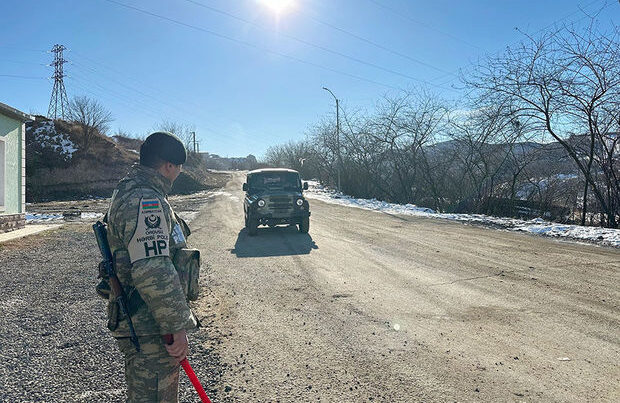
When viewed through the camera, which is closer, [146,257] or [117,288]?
[146,257]

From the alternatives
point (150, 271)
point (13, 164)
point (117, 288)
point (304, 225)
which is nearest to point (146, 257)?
point (150, 271)

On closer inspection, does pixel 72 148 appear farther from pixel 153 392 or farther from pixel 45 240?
pixel 153 392

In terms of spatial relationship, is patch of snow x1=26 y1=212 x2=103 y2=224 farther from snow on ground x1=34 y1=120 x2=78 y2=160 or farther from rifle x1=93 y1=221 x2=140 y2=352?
snow on ground x1=34 y1=120 x2=78 y2=160

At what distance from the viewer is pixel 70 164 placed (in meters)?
33.5

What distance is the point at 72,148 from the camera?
35312mm

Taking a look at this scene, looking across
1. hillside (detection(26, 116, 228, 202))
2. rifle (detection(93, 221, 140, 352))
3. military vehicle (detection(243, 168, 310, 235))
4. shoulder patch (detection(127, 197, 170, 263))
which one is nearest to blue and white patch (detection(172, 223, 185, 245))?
shoulder patch (detection(127, 197, 170, 263))

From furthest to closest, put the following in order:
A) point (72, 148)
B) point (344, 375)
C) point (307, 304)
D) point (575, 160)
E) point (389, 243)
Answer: point (72, 148) < point (575, 160) < point (389, 243) < point (307, 304) < point (344, 375)

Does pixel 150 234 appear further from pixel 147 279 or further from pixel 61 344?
pixel 61 344

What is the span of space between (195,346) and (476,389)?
267 cm

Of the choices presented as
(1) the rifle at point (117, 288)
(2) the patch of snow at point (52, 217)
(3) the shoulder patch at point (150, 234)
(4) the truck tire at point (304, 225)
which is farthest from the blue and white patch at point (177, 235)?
(2) the patch of snow at point (52, 217)

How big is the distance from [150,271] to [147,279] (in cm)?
4

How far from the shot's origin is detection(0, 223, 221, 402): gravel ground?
10.6 ft

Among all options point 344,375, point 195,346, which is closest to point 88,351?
point 195,346

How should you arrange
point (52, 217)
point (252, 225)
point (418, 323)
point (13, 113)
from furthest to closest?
point (52, 217), point (13, 113), point (252, 225), point (418, 323)
